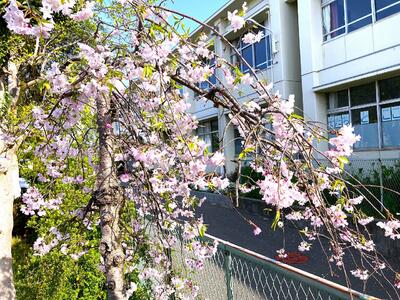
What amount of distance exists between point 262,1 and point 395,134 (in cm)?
762

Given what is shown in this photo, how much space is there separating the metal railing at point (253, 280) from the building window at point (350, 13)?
30.8 feet

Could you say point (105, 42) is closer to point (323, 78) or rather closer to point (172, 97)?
point (172, 97)

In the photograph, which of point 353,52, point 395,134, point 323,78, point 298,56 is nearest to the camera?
point 395,134

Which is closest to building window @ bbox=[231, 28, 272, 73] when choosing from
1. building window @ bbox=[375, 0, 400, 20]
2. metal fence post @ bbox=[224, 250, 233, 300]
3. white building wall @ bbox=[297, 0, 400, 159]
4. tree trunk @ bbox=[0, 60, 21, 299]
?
white building wall @ bbox=[297, 0, 400, 159]

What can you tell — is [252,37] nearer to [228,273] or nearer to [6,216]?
[228,273]

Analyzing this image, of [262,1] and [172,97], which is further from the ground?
[262,1]

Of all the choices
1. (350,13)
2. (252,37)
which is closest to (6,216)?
(252,37)

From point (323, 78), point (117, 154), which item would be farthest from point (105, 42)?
point (323, 78)

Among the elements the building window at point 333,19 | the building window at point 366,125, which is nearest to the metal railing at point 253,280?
the building window at point 366,125

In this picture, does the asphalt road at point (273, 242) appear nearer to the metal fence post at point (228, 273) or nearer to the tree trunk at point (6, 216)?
the metal fence post at point (228, 273)

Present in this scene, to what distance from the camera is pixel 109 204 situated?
260 cm

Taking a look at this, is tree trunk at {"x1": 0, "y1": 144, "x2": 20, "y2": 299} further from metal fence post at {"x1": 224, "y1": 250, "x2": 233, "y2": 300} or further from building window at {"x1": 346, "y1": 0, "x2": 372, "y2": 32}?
building window at {"x1": 346, "y1": 0, "x2": 372, "y2": 32}

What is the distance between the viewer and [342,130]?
2.51m

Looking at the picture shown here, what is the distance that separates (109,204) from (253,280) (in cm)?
137
